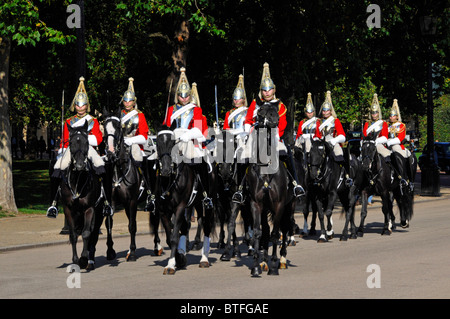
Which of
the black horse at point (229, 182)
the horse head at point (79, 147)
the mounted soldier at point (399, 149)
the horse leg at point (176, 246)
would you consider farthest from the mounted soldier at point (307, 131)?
the horse head at point (79, 147)

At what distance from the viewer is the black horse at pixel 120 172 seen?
1434cm

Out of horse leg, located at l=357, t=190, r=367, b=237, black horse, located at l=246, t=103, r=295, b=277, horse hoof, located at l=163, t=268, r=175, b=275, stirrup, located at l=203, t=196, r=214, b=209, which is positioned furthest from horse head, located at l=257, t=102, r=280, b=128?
horse leg, located at l=357, t=190, r=367, b=237

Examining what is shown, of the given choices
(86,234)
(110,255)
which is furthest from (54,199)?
(110,255)

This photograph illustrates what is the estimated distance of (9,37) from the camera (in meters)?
21.1

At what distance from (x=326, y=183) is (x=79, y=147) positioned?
6.70m

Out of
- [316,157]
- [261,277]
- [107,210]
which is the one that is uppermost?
[316,157]

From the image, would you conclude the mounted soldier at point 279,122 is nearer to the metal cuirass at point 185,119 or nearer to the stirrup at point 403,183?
the metal cuirass at point 185,119

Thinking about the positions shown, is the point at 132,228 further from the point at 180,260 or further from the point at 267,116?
the point at 267,116

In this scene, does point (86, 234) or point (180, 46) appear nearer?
point (86, 234)

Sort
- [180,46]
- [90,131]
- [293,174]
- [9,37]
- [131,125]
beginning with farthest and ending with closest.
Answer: [180,46] → [9,37] → [131,125] → [90,131] → [293,174]

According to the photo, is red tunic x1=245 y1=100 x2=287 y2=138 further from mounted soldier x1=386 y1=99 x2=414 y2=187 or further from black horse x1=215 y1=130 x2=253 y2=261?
mounted soldier x1=386 y1=99 x2=414 y2=187

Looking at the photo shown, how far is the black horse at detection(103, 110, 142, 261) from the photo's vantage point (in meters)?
14.3

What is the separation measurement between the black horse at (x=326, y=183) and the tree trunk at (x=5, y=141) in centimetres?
913

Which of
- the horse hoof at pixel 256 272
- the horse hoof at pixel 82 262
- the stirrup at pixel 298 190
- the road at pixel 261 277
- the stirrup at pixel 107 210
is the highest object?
the stirrup at pixel 298 190
